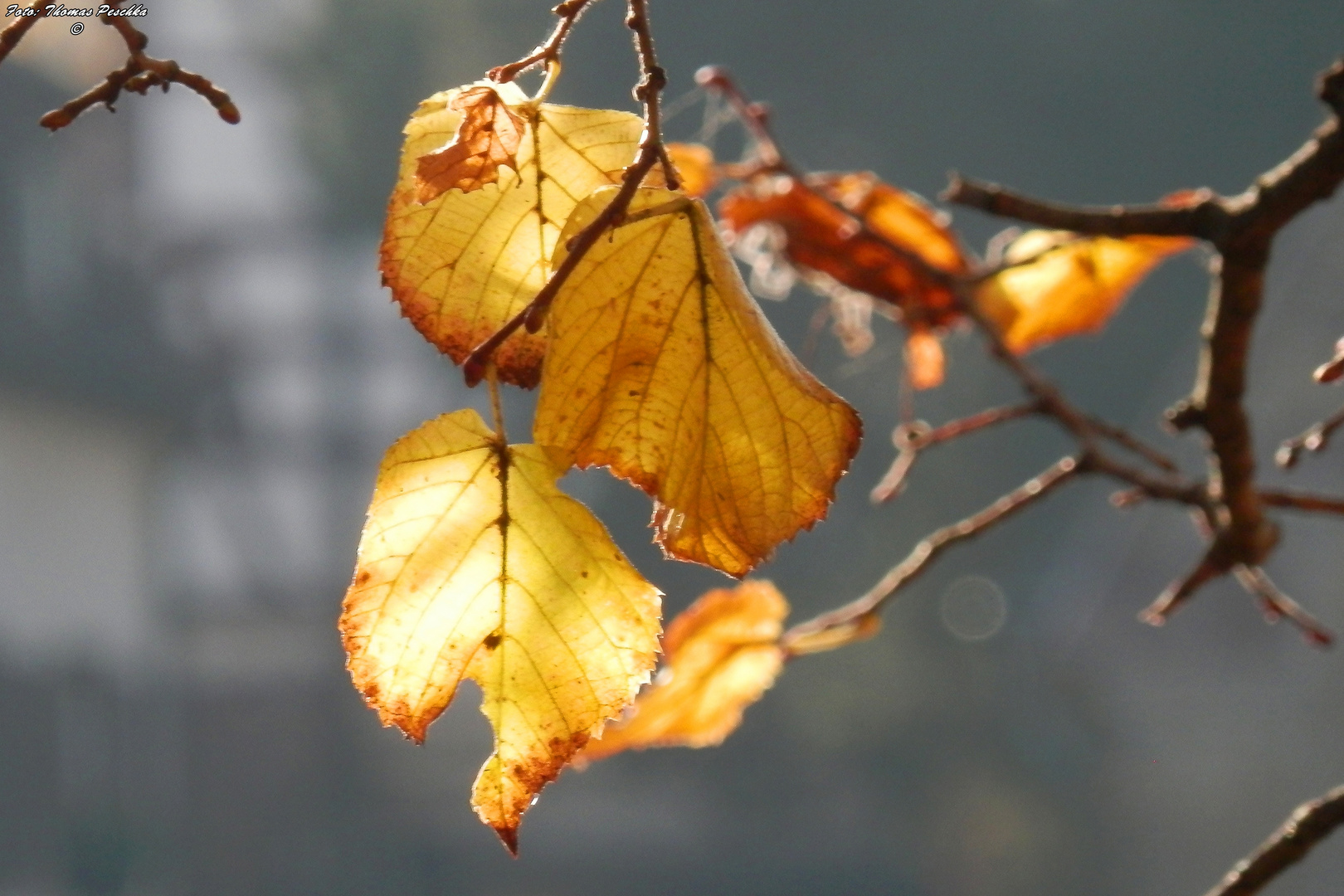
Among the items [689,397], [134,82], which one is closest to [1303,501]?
[689,397]

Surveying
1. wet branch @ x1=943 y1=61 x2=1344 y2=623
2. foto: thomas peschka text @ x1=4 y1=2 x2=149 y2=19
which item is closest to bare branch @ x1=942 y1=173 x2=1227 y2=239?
wet branch @ x1=943 y1=61 x2=1344 y2=623

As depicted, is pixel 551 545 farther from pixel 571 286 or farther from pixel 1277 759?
pixel 1277 759

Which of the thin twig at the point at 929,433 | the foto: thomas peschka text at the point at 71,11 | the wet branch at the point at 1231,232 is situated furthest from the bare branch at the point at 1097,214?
the foto: thomas peschka text at the point at 71,11

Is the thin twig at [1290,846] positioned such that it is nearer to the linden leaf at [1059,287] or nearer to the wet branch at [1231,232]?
the wet branch at [1231,232]

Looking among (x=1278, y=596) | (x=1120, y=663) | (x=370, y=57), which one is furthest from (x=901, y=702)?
(x=1278, y=596)

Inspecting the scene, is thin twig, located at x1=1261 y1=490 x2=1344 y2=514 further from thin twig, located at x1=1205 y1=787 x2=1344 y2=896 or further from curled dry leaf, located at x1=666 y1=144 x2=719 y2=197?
curled dry leaf, located at x1=666 y1=144 x2=719 y2=197

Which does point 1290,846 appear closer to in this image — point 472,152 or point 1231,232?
point 1231,232
